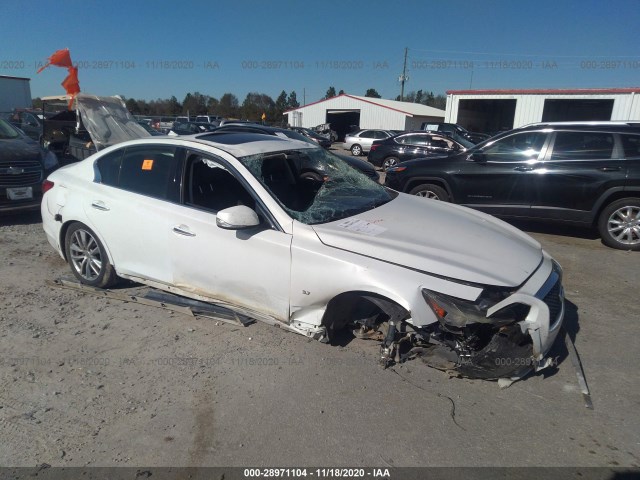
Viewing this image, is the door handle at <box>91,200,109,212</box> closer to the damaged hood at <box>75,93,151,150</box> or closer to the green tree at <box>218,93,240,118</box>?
the damaged hood at <box>75,93,151,150</box>

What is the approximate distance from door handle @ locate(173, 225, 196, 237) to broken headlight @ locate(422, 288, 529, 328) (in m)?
1.89

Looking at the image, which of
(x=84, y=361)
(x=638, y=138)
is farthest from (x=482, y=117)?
(x=84, y=361)

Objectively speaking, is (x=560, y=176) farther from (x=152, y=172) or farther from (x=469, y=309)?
(x=152, y=172)

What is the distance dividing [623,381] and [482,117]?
40500 millimetres

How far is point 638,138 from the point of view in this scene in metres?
6.40

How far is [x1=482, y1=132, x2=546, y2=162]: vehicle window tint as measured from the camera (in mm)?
6910

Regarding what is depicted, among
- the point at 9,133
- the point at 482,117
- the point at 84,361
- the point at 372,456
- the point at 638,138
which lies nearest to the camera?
the point at 372,456

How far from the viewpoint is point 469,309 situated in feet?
9.17

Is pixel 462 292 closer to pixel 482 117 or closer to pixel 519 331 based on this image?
pixel 519 331

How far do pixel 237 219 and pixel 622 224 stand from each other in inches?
234

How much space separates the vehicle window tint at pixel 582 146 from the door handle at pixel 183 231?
5655 mm

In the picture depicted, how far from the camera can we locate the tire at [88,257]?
4.34 m

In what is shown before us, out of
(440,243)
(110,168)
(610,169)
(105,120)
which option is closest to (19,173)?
(110,168)

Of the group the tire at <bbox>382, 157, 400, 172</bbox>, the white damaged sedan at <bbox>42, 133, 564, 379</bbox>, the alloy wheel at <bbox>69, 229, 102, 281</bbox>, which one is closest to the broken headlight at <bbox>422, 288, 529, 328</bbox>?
the white damaged sedan at <bbox>42, 133, 564, 379</bbox>
